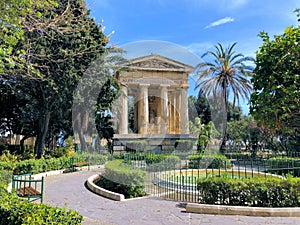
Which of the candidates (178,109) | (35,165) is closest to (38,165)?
(35,165)

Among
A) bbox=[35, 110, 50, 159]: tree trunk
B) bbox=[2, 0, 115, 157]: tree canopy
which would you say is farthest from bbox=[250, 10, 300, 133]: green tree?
bbox=[35, 110, 50, 159]: tree trunk

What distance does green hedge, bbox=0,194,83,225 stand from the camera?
4.32m

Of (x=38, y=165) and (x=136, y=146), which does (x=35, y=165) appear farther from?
(x=136, y=146)

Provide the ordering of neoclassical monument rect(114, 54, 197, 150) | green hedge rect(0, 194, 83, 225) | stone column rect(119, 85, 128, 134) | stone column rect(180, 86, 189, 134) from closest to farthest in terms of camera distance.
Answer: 1. green hedge rect(0, 194, 83, 225)
2. stone column rect(119, 85, 128, 134)
3. neoclassical monument rect(114, 54, 197, 150)
4. stone column rect(180, 86, 189, 134)

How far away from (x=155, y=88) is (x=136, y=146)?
11001mm

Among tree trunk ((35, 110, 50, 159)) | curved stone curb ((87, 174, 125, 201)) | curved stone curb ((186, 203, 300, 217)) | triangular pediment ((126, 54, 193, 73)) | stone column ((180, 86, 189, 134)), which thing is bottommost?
curved stone curb ((87, 174, 125, 201))

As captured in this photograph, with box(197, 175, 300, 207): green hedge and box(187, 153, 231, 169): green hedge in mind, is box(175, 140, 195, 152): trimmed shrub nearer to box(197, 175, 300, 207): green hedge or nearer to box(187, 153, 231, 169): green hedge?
box(187, 153, 231, 169): green hedge

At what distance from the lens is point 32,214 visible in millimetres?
4520

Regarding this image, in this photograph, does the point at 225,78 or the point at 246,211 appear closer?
the point at 246,211

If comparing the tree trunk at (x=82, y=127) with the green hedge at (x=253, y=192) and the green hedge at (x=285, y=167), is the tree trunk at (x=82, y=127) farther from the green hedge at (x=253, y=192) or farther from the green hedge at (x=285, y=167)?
the green hedge at (x=253, y=192)

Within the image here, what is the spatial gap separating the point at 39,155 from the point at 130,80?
48.4ft

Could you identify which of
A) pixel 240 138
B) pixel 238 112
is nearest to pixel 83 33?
pixel 240 138

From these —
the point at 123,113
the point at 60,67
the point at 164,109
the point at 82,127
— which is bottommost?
the point at 82,127

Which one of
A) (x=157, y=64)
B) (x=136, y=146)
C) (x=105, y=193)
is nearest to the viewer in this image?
(x=105, y=193)
